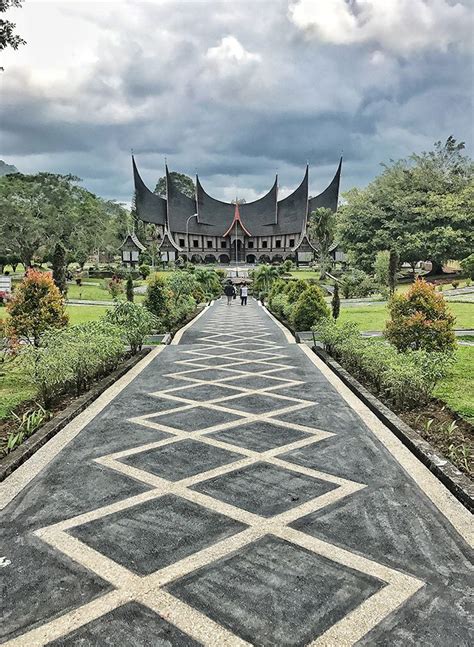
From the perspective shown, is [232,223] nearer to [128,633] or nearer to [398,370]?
[398,370]

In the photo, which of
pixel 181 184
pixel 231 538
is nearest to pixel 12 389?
pixel 231 538

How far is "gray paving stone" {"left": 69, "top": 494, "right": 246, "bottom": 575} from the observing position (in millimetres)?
2579

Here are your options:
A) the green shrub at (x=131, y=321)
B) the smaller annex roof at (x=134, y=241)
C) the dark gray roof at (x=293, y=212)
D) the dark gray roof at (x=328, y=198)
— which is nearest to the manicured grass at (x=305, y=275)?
the dark gray roof at (x=293, y=212)

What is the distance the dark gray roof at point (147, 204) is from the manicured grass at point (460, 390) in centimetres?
5350

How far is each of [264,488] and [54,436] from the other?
7.78 feet

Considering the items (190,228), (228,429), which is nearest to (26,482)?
(228,429)

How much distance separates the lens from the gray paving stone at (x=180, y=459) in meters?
3.65

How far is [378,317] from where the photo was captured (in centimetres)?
1648

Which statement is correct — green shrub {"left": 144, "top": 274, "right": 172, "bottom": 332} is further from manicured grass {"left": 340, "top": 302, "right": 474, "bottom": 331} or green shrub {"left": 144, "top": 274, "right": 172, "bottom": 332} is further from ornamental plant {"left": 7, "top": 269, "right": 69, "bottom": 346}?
manicured grass {"left": 340, "top": 302, "right": 474, "bottom": 331}

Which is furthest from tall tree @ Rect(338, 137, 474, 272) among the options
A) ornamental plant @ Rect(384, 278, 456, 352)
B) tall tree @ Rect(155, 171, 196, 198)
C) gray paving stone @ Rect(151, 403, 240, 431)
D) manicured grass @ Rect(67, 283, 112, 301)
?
tall tree @ Rect(155, 171, 196, 198)

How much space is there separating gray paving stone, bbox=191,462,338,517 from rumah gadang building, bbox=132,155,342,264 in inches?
2110

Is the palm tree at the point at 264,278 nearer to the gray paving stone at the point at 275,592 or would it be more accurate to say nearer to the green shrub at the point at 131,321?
the green shrub at the point at 131,321

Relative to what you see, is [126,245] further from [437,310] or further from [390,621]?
[390,621]

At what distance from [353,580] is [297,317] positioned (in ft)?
34.7
